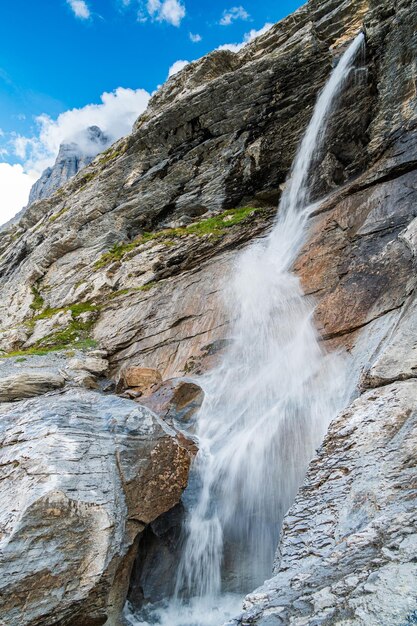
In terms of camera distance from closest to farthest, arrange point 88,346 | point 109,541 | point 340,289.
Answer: point 109,541 < point 340,289 < point 88,346

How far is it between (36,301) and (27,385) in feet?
46.8

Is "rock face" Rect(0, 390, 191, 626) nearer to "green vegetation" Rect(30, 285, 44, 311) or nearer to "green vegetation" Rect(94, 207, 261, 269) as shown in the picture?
"green vegetation" Rect(94, 207, 261, 269)

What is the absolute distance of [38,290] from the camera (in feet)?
83.1

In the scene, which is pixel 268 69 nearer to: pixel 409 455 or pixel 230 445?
pixel 230 445

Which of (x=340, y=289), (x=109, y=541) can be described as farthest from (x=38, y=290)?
(x=109, y=541)

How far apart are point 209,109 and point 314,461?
2342 cm

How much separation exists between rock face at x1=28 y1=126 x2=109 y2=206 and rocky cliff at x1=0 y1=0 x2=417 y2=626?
314 ft

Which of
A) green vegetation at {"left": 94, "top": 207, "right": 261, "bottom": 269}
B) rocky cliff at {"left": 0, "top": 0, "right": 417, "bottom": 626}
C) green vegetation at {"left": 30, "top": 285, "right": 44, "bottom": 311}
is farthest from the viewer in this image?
green vegetation at {"left": 30, "top": 285, "right": 44, "bottom": 311}

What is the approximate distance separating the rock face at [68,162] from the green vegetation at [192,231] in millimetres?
109059

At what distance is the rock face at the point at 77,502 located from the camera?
427 centimetres

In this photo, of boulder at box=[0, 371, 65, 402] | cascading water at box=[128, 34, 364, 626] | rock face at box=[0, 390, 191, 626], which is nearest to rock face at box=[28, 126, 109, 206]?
boulder at box=[0, 371, 65, 402]

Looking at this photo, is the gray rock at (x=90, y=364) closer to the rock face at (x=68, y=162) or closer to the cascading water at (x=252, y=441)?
the cascading water at (x=252, y=441)

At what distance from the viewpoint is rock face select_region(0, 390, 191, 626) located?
14.0ft

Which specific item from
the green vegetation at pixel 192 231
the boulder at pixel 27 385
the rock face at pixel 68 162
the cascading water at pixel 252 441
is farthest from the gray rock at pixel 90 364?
the rock face at pixel 68 162
